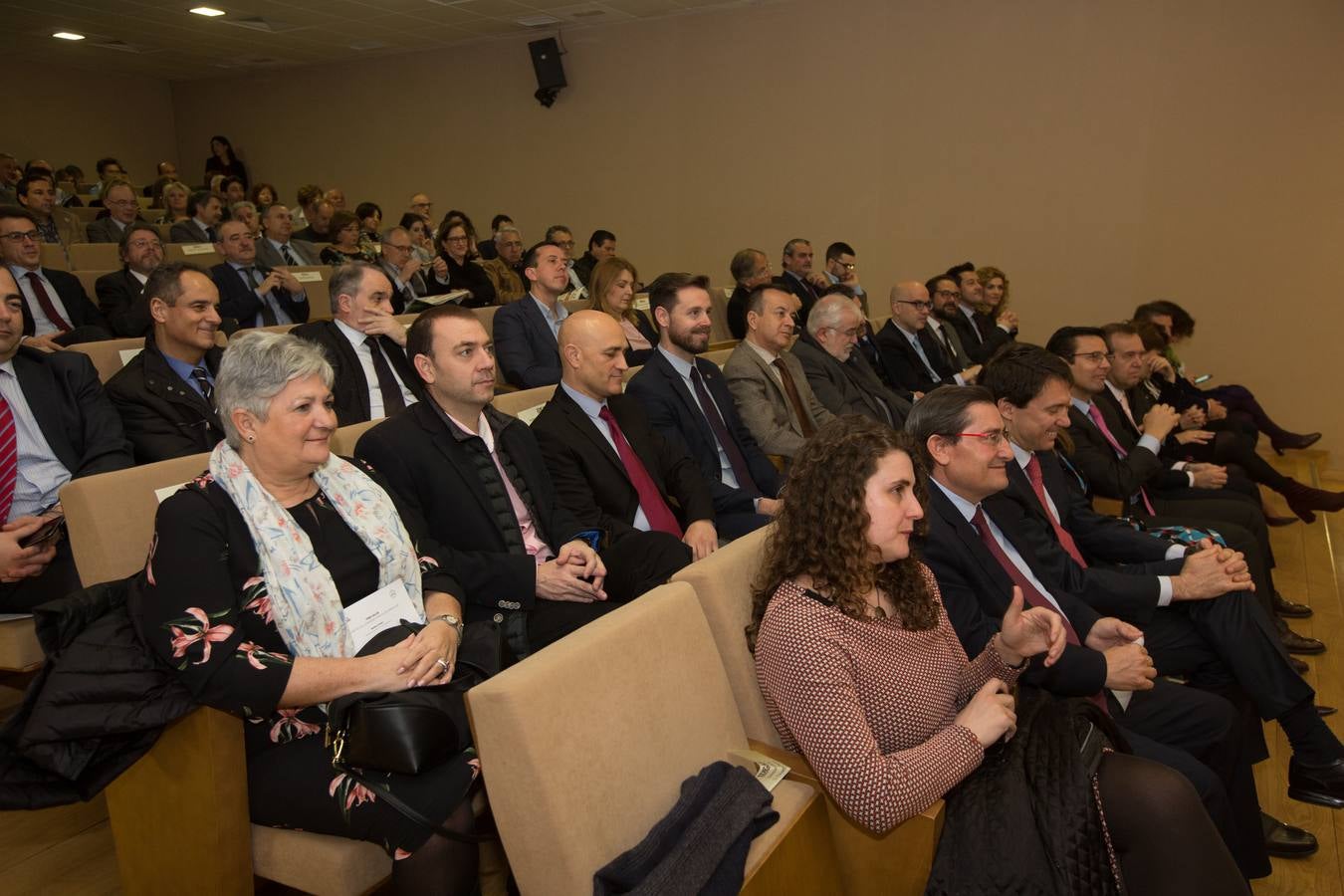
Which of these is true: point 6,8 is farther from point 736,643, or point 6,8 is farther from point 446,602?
point 736,643

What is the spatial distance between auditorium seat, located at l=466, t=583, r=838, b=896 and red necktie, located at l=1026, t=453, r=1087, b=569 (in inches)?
55.8

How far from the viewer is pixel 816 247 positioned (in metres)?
8.02

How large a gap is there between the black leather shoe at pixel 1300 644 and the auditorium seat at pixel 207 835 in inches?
125

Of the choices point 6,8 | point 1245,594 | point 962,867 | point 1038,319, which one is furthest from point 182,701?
point 6,8

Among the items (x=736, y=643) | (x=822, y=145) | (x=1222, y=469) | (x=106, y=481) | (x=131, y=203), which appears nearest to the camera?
(x=736, y=643)

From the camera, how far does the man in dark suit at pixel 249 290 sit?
4.61 metres

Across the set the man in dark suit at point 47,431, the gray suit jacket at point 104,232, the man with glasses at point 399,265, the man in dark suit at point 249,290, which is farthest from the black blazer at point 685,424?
the gray suit jacket at point 104,232

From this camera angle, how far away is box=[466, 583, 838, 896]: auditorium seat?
125 centimetres

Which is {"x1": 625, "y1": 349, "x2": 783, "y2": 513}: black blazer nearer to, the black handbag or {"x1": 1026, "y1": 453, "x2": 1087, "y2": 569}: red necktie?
{"x1": 1026, "y1": 453, "x2": 1087, "y2": 569}: red necktie

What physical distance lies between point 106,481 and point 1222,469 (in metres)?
3.99

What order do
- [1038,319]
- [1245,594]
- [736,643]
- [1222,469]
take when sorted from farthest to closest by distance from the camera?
[1038,319] → [1222,469] → [1245,594] → [736,643]

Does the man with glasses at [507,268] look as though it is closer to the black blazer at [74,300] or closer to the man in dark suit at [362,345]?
the black blazer at [74,300]

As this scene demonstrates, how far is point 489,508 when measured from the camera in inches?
90.1

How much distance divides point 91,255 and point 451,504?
4761 millimetres
